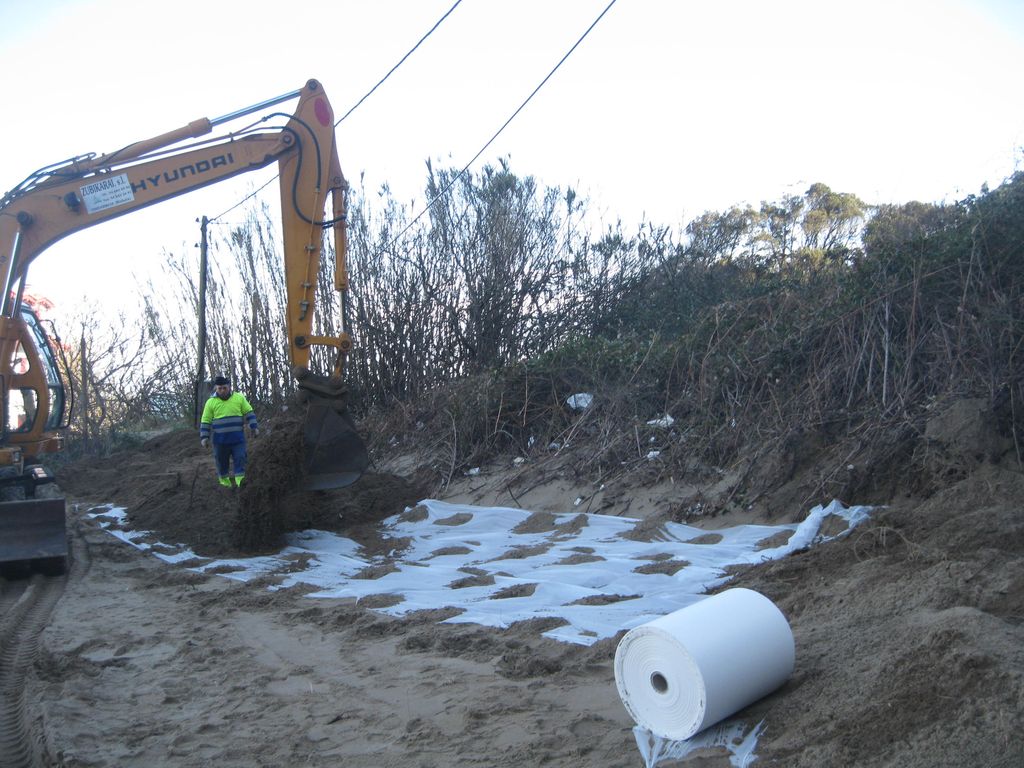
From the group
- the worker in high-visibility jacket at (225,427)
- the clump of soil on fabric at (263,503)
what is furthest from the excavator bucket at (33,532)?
the worker in high-visibility jacket at (225,427)

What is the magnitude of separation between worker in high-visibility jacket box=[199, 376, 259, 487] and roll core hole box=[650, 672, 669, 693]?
350 inches

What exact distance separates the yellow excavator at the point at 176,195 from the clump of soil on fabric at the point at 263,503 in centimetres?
31

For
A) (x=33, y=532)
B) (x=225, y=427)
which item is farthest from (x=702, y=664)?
(x=225, y=427)

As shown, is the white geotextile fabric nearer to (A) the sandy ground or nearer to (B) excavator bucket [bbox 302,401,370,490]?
(A) the sandy ground

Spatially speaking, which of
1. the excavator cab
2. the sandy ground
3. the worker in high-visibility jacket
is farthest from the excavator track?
the worker in high-visibility jacket

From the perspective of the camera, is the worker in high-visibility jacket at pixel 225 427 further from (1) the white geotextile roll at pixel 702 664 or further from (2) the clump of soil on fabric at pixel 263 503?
(1) the white geotextile roll at pixel 702 664

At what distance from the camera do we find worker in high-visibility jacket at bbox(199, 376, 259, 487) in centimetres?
1186

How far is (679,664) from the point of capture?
12.0ft

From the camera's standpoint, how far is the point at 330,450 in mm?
9820

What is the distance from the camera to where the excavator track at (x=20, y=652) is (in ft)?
14.4

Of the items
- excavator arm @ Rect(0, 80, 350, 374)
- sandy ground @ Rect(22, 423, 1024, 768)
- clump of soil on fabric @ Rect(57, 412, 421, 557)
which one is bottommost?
sandy ground @ Rect(22, 423, 1024, 768)

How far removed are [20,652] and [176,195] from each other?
5.25 meters

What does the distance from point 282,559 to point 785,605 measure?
5.38 meters

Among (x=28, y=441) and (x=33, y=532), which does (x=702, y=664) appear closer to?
(x=33, y=532)
